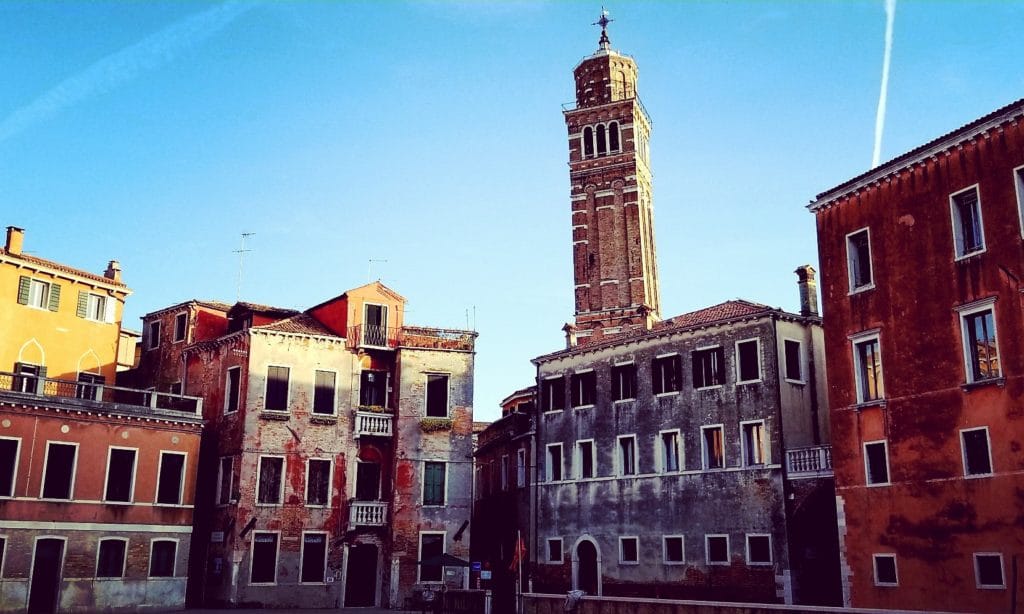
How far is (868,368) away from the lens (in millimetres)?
27000

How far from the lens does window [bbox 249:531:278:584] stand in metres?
34.2

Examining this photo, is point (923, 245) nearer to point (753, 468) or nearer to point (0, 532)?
point (753, 468)

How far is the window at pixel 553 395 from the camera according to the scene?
39.7m

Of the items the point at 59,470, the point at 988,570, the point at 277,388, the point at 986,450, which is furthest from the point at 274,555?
the point at 986,450

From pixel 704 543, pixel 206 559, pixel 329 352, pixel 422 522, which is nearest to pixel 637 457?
pixel 704 543

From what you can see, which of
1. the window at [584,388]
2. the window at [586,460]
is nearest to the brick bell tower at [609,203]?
the window at [584,388]

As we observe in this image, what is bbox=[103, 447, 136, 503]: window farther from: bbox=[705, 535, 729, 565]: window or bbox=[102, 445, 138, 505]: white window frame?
bbox=[705, 535, 729, 565]: window

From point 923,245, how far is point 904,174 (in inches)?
91.5

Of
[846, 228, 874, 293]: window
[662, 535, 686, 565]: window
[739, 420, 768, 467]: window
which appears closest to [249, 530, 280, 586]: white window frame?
[662, 535, 686, 565]: window

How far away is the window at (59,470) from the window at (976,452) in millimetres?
28092

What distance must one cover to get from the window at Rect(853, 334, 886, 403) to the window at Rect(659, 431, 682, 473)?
869cm

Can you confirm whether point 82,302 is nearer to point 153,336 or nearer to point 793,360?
point 153,336

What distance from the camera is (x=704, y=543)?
105 feet

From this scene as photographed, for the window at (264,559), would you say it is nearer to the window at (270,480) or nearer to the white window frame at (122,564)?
the window at (270,480)
